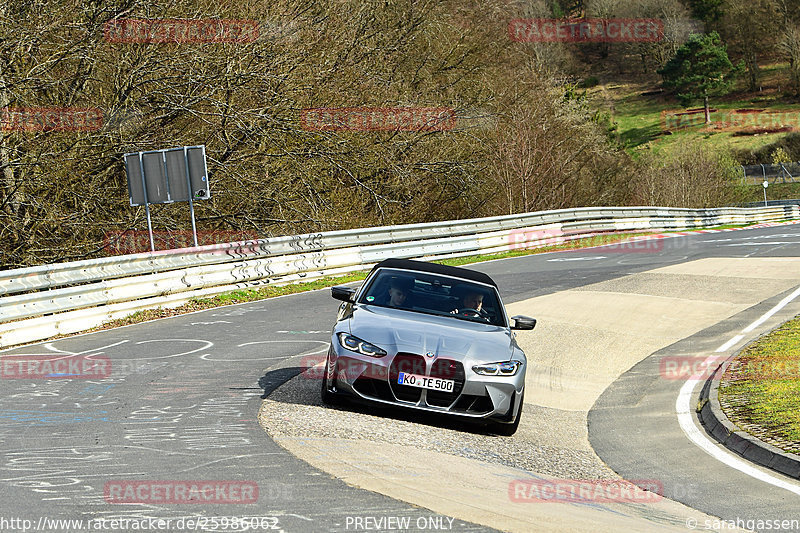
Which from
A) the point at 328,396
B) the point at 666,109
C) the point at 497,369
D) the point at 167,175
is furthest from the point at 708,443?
the point at 666,109

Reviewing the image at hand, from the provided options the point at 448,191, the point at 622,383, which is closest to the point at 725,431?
the point at 622,383

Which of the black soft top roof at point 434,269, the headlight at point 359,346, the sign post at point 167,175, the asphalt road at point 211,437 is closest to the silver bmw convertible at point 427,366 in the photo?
the headlight at point 359,346

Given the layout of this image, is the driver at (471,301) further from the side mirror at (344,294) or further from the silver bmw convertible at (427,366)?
the side mirror at (344,294)

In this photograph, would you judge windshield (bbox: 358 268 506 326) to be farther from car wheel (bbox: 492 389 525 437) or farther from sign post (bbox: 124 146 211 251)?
sign post (bbox: 124 146 211 251)

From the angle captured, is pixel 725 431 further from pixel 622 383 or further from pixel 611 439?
pixel 622 383

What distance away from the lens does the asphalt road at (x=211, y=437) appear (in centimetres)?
543

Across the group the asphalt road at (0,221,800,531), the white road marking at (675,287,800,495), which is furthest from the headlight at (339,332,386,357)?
the white road marking at (675,287,800,495)

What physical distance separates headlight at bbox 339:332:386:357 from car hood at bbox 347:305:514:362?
1.8 inches

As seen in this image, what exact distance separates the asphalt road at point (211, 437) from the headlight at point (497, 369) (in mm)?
1161

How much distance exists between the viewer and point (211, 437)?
7.37 metres

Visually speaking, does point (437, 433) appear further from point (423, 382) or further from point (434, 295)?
point (434, 295)

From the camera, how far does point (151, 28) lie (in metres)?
21.7

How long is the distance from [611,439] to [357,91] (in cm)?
2312

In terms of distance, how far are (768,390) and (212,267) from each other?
36.9 ft
